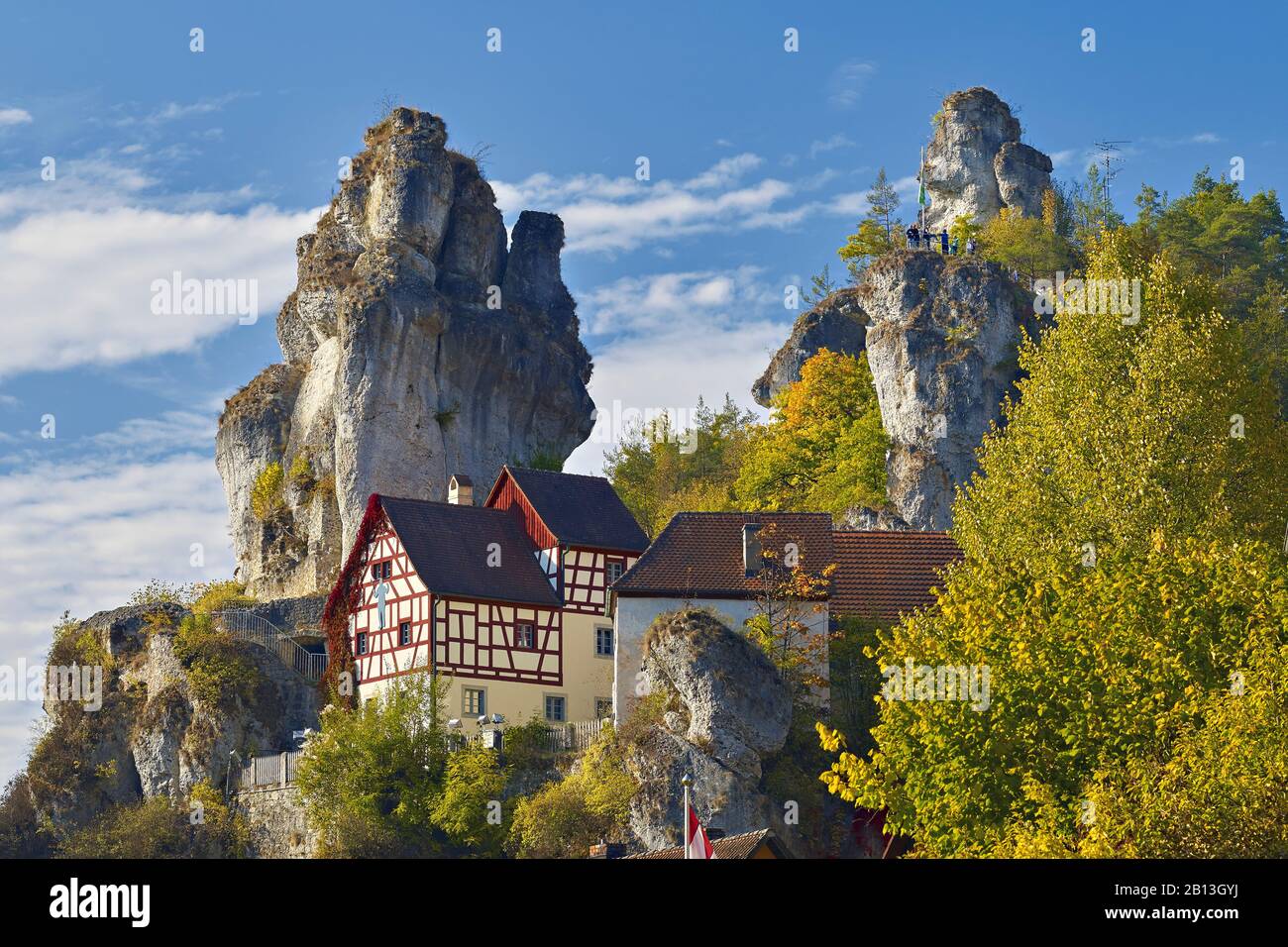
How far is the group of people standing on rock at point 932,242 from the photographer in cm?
7131

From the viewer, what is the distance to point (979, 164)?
79562 millimetres

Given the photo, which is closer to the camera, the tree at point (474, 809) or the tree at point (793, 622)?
the tree at point (474, 809)

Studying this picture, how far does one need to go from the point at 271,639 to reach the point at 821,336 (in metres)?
24.7

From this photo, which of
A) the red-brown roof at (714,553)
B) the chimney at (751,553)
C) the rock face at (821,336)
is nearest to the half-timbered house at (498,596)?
the red-brown roof at (714,553)

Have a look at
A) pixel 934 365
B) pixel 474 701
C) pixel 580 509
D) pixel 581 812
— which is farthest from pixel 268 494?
pixel 581 812

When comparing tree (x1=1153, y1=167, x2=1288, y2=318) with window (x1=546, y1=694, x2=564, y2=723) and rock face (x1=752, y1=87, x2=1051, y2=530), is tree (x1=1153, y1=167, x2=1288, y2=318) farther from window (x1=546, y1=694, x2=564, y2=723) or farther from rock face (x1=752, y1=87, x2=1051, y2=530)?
window (x1=546, y1=694, x2=564, y2=723)

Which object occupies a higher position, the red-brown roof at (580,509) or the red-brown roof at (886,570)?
the red-brown roof at (580,509)

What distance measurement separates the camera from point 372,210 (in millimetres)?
73188

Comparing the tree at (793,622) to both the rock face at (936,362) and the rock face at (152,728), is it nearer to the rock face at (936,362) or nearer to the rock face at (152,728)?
the rock face at (936,362)

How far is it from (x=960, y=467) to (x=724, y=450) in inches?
777

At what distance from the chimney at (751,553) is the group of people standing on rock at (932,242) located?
21115 millimetres

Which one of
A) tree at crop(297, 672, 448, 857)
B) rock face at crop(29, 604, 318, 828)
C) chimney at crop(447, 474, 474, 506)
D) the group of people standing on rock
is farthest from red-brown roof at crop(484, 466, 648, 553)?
the group of people standing on rock

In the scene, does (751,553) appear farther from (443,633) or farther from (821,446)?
(821,446)
